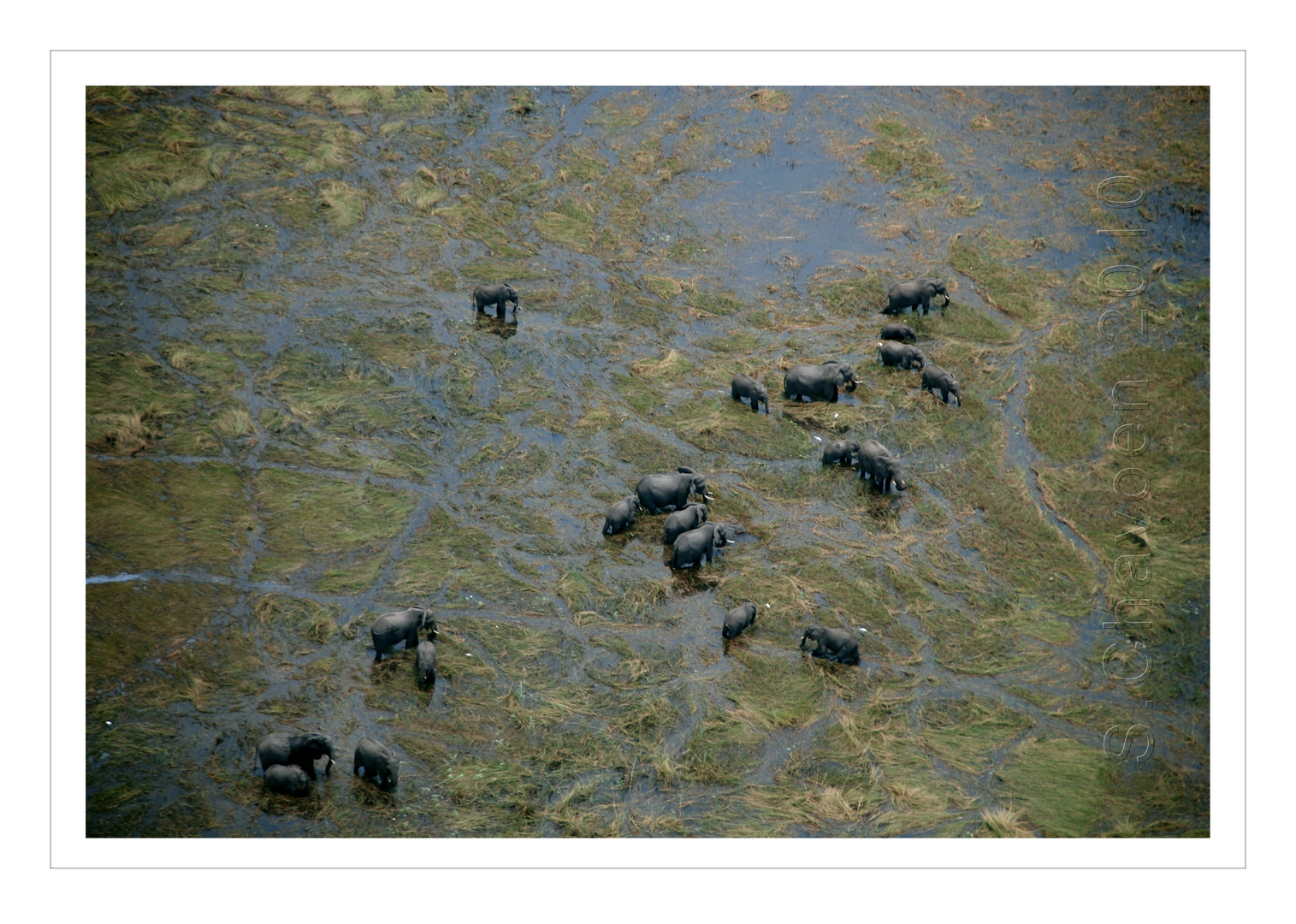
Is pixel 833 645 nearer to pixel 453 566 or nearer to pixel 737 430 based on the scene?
pixel 737 430

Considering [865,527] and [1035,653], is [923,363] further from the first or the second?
[1035,653]

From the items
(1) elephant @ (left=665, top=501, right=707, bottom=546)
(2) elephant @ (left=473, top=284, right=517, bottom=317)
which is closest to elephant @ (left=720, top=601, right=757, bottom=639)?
(1) elephant @ (left=665, top=501, right=707, bottom=546)

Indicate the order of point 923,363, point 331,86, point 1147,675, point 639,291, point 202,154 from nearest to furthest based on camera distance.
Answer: point 1147,675 < point 923,363 < point 639,291 < point 202,154 < point 331,86

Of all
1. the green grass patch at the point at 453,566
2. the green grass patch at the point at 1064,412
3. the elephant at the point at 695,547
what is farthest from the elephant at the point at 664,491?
the green grass patch at the point at 1064,412

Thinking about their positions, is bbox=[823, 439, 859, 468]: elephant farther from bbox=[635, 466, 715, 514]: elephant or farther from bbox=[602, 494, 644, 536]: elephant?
bbox=[602, 494, 644, 536]: elephant

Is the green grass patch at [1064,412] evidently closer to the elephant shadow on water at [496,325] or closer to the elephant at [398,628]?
the elephant shadow on water at [496,325]

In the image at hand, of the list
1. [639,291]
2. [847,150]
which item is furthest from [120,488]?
[847,150]
